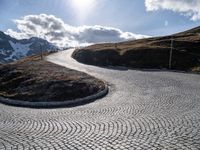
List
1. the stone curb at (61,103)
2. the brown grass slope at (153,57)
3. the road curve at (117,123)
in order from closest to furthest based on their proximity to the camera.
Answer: the road curve at (117,123), the stone curb at (61,103), the brown grass slope at (153,57)

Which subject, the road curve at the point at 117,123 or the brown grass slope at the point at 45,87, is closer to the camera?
the road curve at the point at 117,123

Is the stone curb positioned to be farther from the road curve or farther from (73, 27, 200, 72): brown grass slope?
(73, 27, 200, 72): brown grass slope

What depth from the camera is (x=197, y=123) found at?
17.6 meters

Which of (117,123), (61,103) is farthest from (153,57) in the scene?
(117,123)

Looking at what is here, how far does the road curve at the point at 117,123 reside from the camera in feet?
47.9

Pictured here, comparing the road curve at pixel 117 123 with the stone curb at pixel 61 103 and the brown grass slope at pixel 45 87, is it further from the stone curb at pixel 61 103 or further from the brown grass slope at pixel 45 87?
the brown grass slope at pixel 45 87

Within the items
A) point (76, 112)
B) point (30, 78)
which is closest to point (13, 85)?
point (30, 78)

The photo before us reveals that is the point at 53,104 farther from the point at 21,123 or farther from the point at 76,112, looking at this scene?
the point at 21,123

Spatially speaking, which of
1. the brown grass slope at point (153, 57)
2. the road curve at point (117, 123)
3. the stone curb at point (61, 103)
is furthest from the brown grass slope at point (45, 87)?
the brown grass slope at point (153, 57)

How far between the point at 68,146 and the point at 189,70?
3788 cm

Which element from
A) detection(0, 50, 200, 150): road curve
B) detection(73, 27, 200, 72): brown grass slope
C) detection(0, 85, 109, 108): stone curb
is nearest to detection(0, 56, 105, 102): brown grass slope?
detection(0, 85, 109, 108): stone curb

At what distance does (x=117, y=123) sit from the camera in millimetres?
18672

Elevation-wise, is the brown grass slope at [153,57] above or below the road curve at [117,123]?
above

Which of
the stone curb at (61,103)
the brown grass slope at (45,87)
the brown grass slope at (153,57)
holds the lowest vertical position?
the stone curb at (61,103)
